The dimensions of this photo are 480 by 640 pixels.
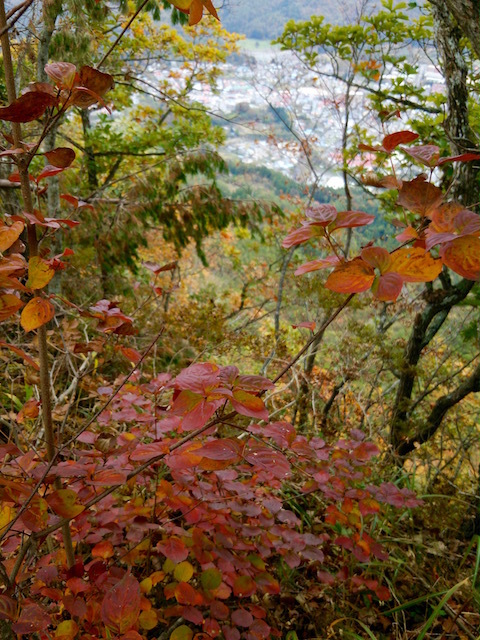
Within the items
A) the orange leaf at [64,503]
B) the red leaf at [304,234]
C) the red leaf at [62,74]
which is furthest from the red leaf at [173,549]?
the red leaf at [62,74]

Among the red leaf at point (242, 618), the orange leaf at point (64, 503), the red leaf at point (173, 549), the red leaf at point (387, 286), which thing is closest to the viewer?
the red leaf at point (387, 286)

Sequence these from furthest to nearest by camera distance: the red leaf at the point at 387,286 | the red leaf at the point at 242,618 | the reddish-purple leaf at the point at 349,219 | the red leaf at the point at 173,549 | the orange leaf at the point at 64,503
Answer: the red leaf at the point at 242,618 → the red leaf at the point at 173,549 → the orange leaf at the point at 64,503 → the reddish-purple leaf at the point at 349,219 → the red leaf at the point at 387,286

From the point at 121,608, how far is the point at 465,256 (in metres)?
0.86

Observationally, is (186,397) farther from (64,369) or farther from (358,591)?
(64,369)

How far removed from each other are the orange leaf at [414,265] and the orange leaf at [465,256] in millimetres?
21

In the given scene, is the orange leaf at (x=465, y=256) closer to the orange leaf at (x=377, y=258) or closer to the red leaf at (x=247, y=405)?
the orange leaf at (x=377, y=258)

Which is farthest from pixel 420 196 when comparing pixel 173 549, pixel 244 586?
pixel 244 586

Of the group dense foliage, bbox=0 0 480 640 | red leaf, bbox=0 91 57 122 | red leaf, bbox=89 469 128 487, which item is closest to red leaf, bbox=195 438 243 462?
dense foliage, bbox=0 0 480 640

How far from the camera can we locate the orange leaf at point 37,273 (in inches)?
28.5

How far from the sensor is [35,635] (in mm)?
1172

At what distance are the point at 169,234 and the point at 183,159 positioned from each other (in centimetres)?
79

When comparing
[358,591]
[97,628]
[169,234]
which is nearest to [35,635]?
[97,628]

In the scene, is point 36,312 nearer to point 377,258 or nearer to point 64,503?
point 64,503

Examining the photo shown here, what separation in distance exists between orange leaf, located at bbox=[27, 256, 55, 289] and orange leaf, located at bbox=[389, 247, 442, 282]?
58cm
